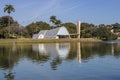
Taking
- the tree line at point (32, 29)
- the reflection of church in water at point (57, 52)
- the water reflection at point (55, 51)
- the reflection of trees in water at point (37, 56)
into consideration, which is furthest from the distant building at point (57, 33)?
the reflection of trees in water at point (37, 56)

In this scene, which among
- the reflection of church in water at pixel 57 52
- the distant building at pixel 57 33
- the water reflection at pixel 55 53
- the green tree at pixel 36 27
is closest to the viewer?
the water reflection at pixel 55 53

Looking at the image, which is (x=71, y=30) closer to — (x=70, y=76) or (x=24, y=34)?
(x=24, y=34)

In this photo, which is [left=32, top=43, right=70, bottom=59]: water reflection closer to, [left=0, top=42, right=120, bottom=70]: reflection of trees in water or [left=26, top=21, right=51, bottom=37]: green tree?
[left=0, top=42, right=120, bottom=70]: reflection of trees in water

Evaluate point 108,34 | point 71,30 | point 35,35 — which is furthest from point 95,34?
point 35,35

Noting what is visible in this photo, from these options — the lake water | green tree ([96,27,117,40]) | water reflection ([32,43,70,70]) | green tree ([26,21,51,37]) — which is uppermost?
green tree ([26,21,51,37])

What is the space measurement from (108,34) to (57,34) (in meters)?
32.6

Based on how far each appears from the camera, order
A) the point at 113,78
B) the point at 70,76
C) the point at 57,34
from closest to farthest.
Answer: the point at 113,78 → the point at 70,76 → the point at 57,34

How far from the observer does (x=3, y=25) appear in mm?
161375

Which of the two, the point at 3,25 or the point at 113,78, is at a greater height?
the point at 3,25

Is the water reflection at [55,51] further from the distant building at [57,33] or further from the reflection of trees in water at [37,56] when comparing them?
the distant building at [57,33]

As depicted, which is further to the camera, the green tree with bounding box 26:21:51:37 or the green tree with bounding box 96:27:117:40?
the green tree with bounding box 26:21:51:37

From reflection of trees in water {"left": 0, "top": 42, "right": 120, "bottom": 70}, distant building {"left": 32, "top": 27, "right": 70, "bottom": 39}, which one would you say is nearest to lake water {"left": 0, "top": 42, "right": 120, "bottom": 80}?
reflection of trees in water {"left": 0, "top": 42, "right": 120, "bottom": 70}

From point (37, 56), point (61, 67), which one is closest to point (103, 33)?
point (37, 56)

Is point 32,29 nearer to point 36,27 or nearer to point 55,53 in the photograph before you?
point 36,27
